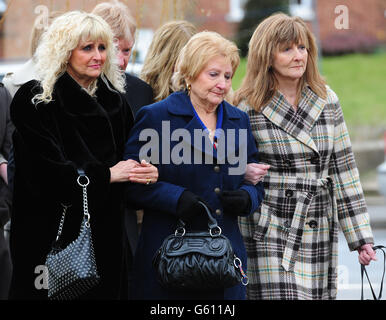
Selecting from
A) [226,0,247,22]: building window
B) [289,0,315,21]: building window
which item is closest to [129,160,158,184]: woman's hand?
[289,0,315,21]: building window

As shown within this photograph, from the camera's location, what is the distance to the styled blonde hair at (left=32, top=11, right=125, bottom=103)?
4441 mm

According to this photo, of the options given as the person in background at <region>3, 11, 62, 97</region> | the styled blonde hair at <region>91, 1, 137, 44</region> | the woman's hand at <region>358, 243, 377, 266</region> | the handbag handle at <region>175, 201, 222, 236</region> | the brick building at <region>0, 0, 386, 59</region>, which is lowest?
the woman's hand at <region>358, 243, 377, 266</region>

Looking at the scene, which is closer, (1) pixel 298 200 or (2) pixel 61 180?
(2) pixel 61 180

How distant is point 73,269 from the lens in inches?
163

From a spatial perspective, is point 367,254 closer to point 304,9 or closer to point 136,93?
point 136,93

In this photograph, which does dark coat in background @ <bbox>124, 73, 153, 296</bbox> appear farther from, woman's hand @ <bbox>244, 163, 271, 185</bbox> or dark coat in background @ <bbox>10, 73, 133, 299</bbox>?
woman's hand @ <bbox>244, 163, 271, 185</bbox>

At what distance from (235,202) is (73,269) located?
2.98 feet

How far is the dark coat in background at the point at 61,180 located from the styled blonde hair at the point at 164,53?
0.96 metres

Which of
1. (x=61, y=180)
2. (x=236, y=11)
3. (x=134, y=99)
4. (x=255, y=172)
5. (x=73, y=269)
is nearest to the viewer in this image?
(x=73, y=269)

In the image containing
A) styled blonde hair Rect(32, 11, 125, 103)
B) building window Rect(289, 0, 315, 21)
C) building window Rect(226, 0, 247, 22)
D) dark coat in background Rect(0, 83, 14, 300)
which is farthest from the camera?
building window Rect(226, 0, 247, 22)

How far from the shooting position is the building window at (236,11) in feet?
66.5

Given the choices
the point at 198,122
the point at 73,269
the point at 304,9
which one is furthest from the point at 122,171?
the point at 304,9

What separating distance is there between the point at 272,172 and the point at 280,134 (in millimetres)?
228

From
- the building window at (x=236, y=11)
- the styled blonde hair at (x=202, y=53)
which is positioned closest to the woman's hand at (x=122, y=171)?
the styled blonde hair at (x=202, y=53)
